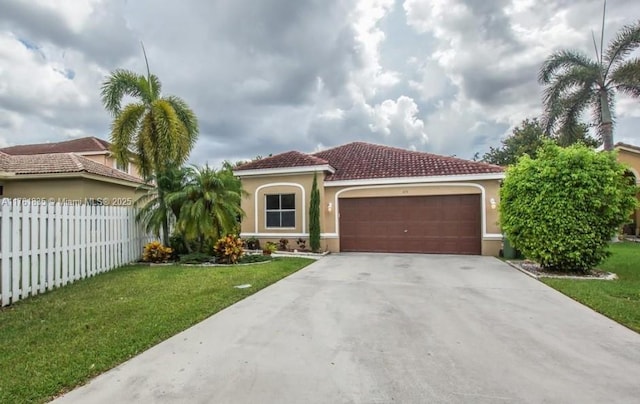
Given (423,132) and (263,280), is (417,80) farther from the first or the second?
(263,280)

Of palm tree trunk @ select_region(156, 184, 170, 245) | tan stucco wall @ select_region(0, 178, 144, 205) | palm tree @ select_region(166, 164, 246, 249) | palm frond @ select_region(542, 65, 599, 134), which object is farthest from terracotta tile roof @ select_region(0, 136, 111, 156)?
palm frond @ select_region(542, 65, 599, 134)

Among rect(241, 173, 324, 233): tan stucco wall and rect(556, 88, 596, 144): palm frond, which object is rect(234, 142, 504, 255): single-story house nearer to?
rect(241, 173, 324, 233): tan stucco wall

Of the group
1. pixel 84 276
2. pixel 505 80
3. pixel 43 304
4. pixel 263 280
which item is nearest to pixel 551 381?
pixel 263 280

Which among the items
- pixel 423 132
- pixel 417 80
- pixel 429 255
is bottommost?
pixel 429 255

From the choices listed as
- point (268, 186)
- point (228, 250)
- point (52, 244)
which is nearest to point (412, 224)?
point (268, 186)

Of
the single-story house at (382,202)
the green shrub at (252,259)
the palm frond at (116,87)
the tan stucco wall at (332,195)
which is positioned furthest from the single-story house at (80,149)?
the green shrub at (252,259)

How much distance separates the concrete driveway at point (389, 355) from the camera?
296 cm

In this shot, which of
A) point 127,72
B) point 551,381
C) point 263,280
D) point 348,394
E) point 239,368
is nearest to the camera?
point 348,394

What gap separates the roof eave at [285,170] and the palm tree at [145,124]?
3458 mm

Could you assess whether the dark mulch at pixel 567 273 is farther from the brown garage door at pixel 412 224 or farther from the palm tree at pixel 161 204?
the palm tree at pixel 161 204

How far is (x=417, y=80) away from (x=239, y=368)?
51.3ft

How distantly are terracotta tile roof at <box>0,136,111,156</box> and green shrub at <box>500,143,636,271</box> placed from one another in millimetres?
26648

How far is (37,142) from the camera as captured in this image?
29.2m

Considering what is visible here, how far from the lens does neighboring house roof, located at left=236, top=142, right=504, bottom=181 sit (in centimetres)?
1341
